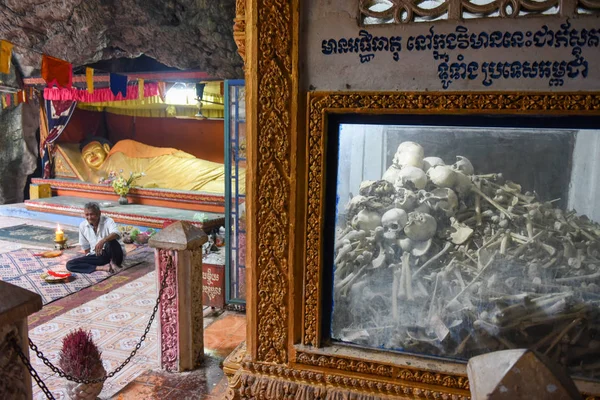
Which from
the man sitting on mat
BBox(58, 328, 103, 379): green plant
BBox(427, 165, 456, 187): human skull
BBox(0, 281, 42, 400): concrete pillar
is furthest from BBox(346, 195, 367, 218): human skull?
the man sitting on mat

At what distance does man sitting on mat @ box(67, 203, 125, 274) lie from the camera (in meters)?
6.39

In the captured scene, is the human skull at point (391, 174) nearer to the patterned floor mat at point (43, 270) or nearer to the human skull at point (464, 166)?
the human skull at point (464, 166)

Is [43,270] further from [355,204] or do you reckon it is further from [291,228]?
[355,204]

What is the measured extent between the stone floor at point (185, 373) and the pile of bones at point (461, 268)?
1.59 meters

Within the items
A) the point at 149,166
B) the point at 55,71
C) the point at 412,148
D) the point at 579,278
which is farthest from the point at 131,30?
the point at 579,278

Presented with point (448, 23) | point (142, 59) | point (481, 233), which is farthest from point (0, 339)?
point (142, 59)

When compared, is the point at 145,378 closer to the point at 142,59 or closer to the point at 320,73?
the point at 320,73

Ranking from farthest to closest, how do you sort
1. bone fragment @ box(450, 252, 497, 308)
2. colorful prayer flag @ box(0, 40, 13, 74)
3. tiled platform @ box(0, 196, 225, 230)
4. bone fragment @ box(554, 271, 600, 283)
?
1. tiled platform @ box(0, 196, 225, 230)
2. colorful prayer flag @ box(0, 40, 13, 74)
3. bone fragment @ box(450, 252, 497, 308)
4. bone fragment @ box(554, 271, 600, 283)

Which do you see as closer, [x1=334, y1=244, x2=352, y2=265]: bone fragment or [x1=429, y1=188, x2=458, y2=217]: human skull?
[x1=429, y1=188, x2=458, y2=217]: human skull

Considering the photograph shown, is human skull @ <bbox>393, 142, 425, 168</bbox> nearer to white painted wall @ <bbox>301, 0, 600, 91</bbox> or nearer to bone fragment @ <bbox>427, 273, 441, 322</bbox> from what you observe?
white painted wall @ <bbox>301, 0, 600, 91</bbox>

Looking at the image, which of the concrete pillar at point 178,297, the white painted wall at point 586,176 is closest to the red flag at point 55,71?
the concrete pillar at point 178,297

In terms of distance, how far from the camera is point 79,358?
296 cm

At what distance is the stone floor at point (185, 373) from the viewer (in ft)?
10.4

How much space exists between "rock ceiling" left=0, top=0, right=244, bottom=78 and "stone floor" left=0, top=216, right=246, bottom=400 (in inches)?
180
